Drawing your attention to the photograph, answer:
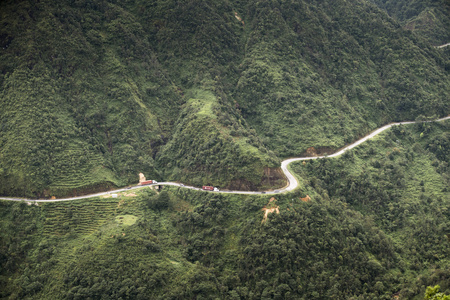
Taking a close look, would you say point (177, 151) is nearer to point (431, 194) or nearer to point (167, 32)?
point (167, 32)

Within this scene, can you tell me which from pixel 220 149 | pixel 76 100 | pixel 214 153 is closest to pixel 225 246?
pixel 214 153

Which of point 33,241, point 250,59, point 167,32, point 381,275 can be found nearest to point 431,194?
point 381,275

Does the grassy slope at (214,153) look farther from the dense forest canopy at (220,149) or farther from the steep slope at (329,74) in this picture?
the steep slope at (329,74)

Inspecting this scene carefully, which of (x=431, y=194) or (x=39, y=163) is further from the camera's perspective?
(x=431, y=194)

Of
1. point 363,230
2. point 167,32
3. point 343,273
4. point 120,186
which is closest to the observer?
point 343,273

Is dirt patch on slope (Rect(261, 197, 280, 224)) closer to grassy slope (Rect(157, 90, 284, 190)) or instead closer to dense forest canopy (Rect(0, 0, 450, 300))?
dense forest canopy (Rect(0, 0, 450, 300))

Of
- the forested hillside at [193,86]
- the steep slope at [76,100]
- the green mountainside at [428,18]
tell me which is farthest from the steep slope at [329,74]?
the steep slope at [76,100]

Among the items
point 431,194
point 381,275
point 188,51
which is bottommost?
point 381,275
